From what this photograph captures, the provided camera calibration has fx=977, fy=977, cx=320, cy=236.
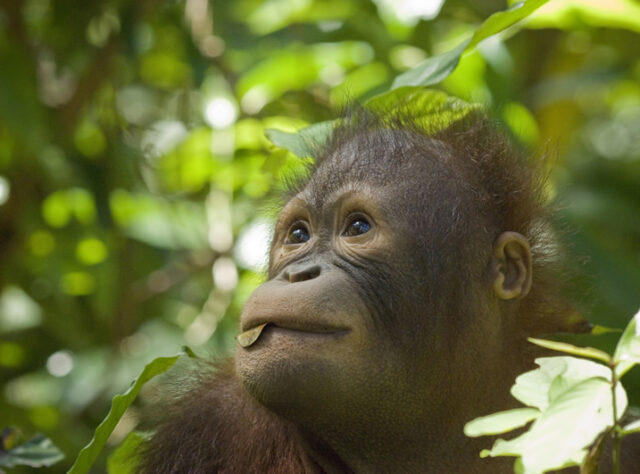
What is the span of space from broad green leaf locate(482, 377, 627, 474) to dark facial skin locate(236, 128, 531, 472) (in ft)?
2.89

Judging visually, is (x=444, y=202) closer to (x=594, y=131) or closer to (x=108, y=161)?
(x=108, y=161)

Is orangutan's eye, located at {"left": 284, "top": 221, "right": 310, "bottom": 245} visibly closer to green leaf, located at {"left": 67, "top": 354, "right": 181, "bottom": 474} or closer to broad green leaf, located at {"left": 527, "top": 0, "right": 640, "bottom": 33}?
green leaf, located at {"left": 67, "top": 354, "right": 181, "bottom": 474}

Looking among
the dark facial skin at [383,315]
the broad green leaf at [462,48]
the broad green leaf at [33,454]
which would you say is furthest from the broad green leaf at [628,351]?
the broad green leaf at [33,454]

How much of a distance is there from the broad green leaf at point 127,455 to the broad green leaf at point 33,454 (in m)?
0.25

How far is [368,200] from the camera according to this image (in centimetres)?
262

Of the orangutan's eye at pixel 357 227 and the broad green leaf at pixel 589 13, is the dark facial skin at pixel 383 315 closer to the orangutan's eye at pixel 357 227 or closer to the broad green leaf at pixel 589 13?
the orangutan's eye at pixel 357 227

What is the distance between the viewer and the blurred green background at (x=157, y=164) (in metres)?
4.64

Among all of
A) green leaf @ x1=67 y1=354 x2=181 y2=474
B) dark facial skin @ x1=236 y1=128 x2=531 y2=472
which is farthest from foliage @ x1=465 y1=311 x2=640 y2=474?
green leaf @ x1=67 y1=354 x2=181 y2=474

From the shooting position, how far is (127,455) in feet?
9.33

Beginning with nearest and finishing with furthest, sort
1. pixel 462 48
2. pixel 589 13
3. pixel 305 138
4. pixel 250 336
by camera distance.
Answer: pixel 250 336 → pixel 462 48 → pixel 305 138 → pixel 589 13

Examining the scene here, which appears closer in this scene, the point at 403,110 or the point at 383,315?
the point at 383,315

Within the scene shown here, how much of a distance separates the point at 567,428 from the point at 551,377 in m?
0.17

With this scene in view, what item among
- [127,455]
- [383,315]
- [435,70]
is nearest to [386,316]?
[383,315]

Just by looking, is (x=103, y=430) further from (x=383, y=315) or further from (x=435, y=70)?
(x=435, y=70)
